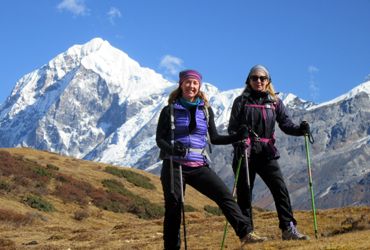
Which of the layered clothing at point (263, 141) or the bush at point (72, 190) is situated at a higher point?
the bush at point (72, 190)

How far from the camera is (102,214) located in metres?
35.6

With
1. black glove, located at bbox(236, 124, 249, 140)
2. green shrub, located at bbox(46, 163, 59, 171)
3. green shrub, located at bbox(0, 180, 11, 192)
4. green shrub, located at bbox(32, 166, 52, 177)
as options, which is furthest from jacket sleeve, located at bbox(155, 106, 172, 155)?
green shrub, located at bbox(46, 163, 59, 171)

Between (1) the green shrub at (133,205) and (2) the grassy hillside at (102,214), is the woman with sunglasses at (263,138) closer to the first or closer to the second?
(2) the grassy hillside at (102,214)

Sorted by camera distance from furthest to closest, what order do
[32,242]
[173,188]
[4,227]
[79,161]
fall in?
[79,161] < [4,227] < [32,242] < [173,188]

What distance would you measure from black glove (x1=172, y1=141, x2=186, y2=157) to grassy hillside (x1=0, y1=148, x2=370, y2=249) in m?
2.28

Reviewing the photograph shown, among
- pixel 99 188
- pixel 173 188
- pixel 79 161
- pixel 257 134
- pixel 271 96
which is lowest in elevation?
pixel 173 188

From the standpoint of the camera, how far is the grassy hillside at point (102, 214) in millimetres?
16062

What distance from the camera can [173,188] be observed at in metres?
11.3

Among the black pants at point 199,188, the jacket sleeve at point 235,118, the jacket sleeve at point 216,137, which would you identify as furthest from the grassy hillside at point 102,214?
the jacket sleeve at point 235,118

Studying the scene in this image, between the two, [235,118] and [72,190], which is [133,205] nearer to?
[72,190]

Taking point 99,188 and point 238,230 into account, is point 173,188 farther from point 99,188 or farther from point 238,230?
point 99,188

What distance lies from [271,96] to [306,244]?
3.07 metres

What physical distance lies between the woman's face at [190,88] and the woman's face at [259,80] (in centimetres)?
163

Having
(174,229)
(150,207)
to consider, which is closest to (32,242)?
(174,229)
